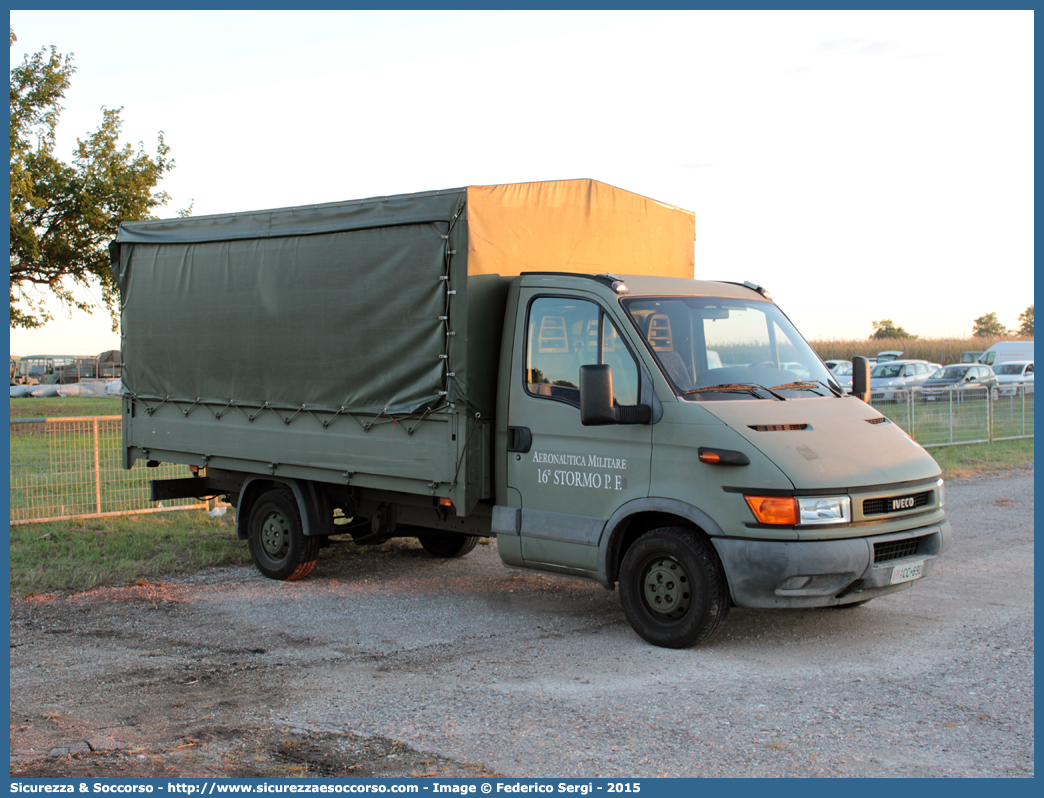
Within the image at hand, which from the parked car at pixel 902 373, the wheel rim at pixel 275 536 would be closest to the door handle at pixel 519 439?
the wheel rim at pixel 275 536

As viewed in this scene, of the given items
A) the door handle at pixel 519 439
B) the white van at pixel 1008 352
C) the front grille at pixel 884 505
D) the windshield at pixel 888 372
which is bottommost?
the front grille at pixel 884 505

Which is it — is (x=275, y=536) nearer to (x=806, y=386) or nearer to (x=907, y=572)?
(x=806, y=386)

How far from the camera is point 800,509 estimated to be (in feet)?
20.0

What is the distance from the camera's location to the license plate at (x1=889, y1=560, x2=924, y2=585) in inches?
252

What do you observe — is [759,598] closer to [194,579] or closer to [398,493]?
[398,493]

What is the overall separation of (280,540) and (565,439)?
136 inches

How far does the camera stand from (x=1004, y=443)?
20.7m

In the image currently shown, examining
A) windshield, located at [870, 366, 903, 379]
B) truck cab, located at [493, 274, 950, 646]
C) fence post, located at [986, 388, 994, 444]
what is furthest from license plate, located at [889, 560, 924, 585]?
windshield, located at [870, 366, 903, 379]

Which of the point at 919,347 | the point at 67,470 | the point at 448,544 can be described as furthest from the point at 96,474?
the point at 919,347

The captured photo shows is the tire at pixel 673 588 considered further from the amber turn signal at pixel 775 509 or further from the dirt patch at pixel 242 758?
the dirt patch at pixel 242 758

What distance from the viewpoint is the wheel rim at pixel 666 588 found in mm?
6504

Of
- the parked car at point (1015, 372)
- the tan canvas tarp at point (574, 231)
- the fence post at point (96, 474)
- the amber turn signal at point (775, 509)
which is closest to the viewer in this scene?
the amber turn signal at point (775, 509)

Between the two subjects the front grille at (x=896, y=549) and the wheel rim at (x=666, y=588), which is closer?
the front grille at (x=896, y=549)

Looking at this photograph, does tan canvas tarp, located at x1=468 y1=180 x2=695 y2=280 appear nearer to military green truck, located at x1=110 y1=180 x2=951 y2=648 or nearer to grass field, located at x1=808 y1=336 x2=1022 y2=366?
military green truck, located at x1=110 y1=180 x2=951 y2=648
